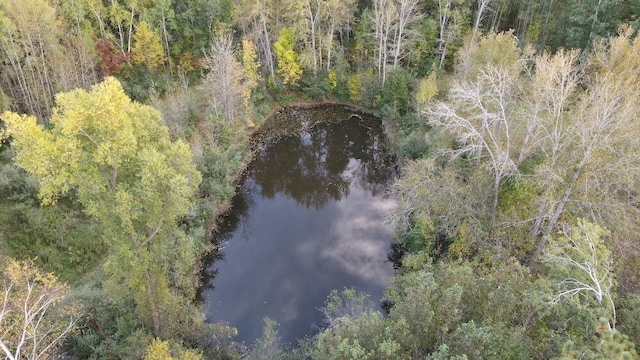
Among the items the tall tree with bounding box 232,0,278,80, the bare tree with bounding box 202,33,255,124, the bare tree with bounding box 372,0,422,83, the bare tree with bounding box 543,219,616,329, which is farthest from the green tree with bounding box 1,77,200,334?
the bare tree with bounding box 372,0,422,83

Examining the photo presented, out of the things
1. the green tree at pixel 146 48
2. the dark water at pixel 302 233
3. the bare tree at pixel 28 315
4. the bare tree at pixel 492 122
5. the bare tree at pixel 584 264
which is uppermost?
the green tree at pixel 146 48

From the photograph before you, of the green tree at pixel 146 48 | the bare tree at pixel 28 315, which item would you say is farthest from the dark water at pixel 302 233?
the green tree at pixel 146 48

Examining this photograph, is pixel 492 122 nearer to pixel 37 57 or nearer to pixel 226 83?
pixel 226 83

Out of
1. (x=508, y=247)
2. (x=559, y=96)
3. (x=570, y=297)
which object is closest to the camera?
(x=570, y=297)

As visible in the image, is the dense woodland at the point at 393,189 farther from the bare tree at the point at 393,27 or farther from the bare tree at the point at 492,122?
the bare tree at the point at 393,27

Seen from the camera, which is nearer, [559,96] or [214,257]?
[559,96]

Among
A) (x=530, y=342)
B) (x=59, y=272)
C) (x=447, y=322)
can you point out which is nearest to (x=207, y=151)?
(x=59, y=272)

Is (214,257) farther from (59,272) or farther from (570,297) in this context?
(570,297)
